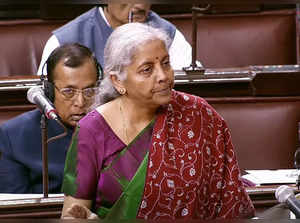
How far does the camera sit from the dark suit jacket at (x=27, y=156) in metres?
1.88

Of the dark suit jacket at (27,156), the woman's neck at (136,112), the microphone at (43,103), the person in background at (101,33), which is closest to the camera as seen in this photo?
the microphone at (43,103)

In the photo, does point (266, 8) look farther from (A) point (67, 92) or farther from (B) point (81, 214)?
(B) point (81, 214)

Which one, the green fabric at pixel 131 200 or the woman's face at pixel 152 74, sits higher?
the woman's face at pixel 152 74

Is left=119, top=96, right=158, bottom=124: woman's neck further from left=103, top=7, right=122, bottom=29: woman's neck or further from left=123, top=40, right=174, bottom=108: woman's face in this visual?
left=103, top=7, right=122, bottom=29: woman's neck

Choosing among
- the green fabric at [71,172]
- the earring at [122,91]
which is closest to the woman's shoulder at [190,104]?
the earring at [122,91]

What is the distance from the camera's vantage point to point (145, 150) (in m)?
1.48

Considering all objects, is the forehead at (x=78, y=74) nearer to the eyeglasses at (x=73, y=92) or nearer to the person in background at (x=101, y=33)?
the eyeglasses at (x=73, y=92)

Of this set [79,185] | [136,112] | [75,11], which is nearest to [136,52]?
[136,112]

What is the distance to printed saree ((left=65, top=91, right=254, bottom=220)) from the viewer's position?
1.44 meters

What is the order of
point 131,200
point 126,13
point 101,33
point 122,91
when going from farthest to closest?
point 101,33
point 126,13
point 122,91
point 131,200

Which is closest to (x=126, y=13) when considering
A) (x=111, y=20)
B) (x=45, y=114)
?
(x=111, y=20)

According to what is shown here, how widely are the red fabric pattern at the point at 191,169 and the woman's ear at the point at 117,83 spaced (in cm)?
10

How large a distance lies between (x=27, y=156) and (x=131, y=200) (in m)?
0.63

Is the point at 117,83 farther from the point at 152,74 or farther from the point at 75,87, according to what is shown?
the point at 75,87
